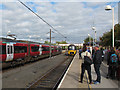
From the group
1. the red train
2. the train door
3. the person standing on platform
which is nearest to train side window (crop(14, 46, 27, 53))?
the red train

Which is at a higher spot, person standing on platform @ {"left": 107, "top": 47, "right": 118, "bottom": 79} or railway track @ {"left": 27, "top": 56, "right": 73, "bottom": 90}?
person standing on platform @ {"left": 107, "top": 47, "right": 118, "bottom": 79}

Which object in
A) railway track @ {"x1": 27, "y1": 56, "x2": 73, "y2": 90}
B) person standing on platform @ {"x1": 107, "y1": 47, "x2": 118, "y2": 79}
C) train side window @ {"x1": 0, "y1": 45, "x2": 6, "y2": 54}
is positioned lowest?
railway track @ {"x1": 27, "y1": 56, "x2": 73, "y2": 90}

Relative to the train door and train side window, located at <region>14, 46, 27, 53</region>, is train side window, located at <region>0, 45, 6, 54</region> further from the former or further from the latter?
train side window, located at <region>14, 46, 27, 53</region>

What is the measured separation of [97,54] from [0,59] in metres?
9.10

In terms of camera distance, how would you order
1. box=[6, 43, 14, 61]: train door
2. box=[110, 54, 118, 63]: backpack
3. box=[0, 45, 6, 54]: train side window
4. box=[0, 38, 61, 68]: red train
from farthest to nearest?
box=[6, 43, 14, 61]: train door → box=[0, 38, 61, 68]: red train → box=[0, 45, 6, 54]: train side window → box=[110, 54, 118, 63]: backpack

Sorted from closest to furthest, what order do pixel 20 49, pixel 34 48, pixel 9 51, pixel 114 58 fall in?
pixel 114 58 < pixel 9 51 < pixel 20 49 < pixel 34 48

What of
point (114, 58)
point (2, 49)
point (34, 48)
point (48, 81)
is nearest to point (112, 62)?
point (114, 58)

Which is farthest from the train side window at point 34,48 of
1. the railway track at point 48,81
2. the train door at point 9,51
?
the railway track at point 48,81

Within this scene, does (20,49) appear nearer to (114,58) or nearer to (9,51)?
(9,51)

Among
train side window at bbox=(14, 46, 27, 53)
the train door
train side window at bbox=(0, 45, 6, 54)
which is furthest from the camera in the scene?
train side window at bbox=(14, 46, 27, 53)

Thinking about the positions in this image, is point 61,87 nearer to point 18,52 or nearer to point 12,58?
point 12,58

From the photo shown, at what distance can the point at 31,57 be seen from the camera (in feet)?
67.7

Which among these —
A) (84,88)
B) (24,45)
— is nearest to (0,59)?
(24,45)

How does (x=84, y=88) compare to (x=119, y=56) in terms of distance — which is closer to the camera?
(x=84, y=88)
